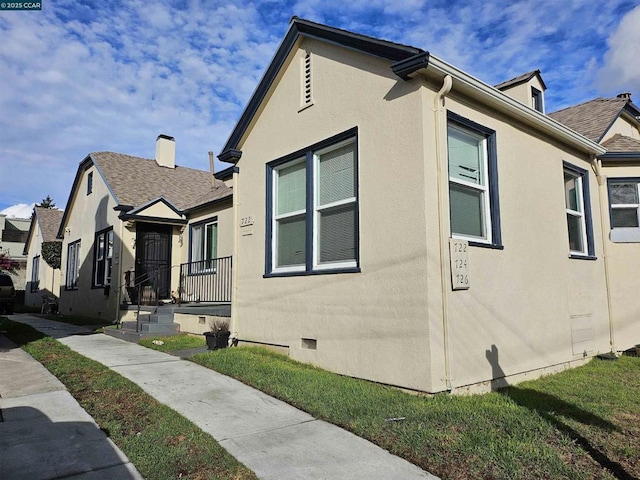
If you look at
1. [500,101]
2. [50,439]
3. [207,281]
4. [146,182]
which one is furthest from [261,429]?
[146,182]

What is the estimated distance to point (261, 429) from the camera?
414cm

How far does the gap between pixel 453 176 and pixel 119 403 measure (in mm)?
4811

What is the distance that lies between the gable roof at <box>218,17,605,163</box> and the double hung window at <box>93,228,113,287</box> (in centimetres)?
746

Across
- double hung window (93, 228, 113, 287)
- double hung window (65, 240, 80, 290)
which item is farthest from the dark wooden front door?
double hung window (65, 240, 80, 290)

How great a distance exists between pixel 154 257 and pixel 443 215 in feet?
34.3

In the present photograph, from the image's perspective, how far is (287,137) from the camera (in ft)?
24.0

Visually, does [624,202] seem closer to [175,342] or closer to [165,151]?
[175,342]

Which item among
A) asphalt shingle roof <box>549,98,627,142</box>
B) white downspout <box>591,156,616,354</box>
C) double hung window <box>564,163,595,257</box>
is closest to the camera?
double hung window <box>564,163,595,257</box>

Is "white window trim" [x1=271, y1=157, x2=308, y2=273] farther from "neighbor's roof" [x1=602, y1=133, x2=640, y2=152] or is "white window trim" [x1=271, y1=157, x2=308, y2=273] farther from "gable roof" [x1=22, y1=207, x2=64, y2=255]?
"gable roof" [x1=22, y1=207, x2=64, y2=255]

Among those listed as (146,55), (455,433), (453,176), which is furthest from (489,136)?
(146,55)

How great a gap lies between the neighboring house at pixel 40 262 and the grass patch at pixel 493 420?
64.0ft

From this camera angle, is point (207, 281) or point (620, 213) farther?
point (207, 281)

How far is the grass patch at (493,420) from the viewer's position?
3299mm

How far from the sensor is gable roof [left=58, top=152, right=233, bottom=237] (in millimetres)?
13578
